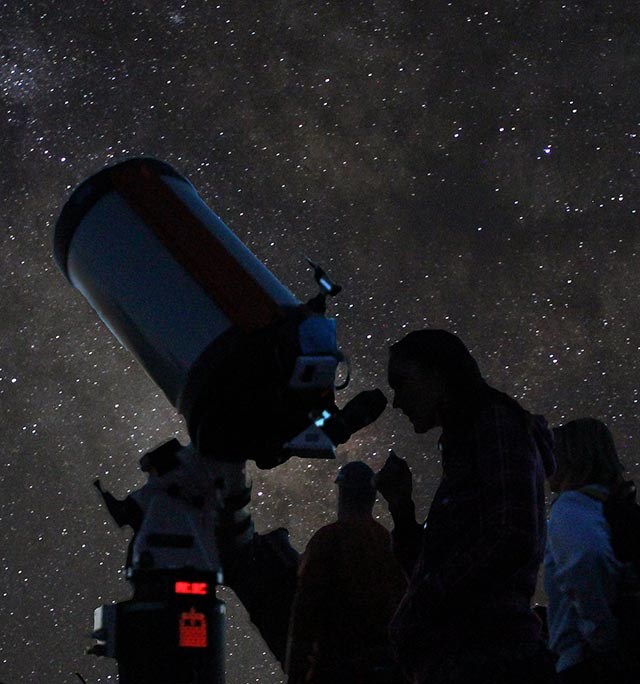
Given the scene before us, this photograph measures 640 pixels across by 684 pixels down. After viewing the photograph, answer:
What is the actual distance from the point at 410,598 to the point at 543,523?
347 mm

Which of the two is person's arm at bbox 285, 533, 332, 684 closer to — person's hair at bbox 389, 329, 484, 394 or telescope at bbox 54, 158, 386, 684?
telescope at bbox 54, 158, 386, 684

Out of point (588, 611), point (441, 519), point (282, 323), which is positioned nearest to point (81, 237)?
point (282, 323)

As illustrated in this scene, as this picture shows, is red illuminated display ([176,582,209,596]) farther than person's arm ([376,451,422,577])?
Yes

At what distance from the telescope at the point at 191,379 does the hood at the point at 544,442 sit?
51 centimetres

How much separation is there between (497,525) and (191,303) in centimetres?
109

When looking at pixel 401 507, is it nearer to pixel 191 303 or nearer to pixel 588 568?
pixel 588 568

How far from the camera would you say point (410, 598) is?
7.39 ft

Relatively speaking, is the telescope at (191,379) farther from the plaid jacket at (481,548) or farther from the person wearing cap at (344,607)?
the plaid jacket at (481,548)

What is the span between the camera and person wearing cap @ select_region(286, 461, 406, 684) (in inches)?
125

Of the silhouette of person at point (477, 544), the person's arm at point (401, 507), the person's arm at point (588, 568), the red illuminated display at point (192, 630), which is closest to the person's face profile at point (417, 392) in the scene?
the silhouette of person at point (477, 544)

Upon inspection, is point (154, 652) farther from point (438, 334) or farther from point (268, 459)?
point (438, 334)

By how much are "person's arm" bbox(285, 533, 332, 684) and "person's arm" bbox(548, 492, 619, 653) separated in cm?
76

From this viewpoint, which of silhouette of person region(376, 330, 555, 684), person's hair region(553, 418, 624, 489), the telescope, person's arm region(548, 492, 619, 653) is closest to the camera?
silhouette of person region(376, 330, 555, 684)

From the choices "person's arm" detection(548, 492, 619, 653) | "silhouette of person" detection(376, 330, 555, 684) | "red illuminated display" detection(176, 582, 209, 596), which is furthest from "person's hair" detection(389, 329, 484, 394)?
"red illuminated display" detection(176, 582, 209, 596)
